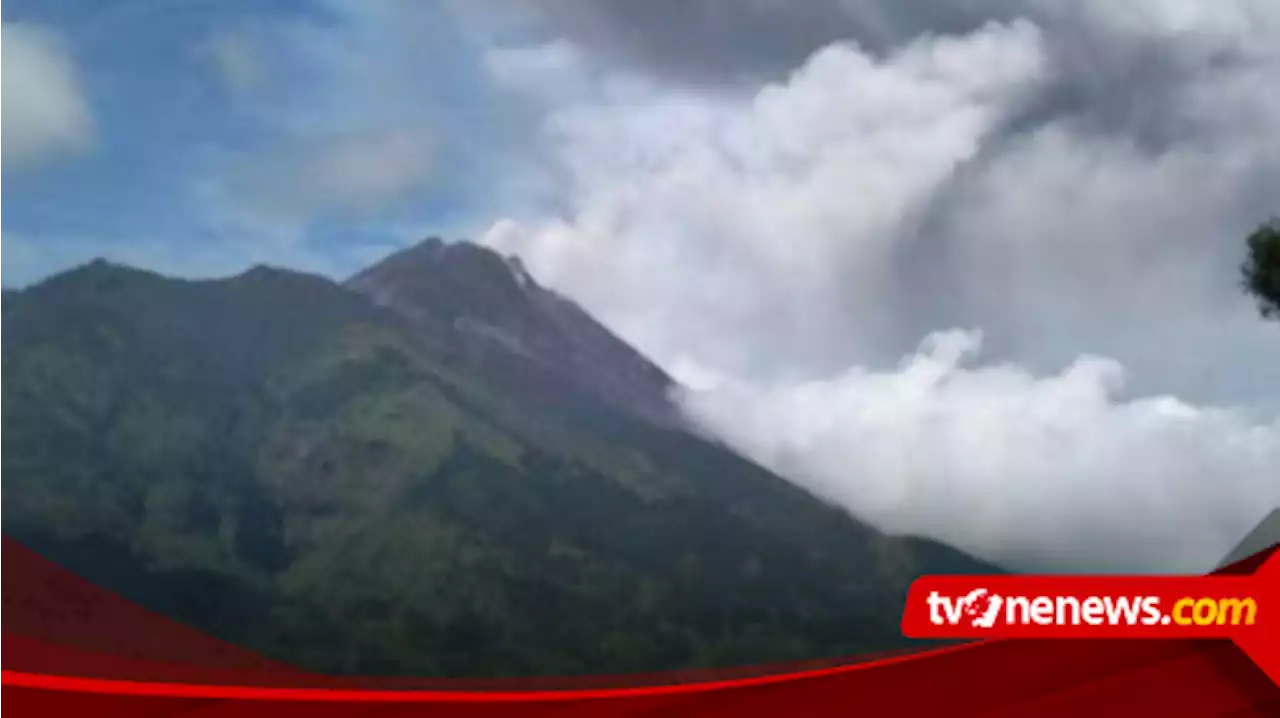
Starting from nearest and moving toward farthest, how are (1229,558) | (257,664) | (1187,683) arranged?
(1187,683) → (257,664) → (1229,558)

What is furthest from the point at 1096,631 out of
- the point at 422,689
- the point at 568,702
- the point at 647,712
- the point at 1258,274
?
the point at 1258,274

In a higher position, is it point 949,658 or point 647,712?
point 949,658

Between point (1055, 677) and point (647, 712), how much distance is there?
7822 mm

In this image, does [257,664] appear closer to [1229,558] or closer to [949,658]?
[949,658]

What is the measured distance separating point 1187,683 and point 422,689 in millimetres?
14251

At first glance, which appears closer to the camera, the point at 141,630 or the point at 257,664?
the point at 257,664

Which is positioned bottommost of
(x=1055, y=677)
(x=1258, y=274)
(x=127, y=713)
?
(x=127, y=713)

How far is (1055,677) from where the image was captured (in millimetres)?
21391

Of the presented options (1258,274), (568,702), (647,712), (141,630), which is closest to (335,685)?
(568,702)

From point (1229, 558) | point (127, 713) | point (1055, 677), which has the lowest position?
point (127, 713)

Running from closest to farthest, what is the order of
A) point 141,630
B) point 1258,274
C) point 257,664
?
point 257,664
point 141,630
point 1258,274

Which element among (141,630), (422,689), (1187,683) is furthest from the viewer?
(141,630)

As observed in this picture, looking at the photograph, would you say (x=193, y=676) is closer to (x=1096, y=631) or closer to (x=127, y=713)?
(x=127, y=713)

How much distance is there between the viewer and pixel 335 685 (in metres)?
21.6
